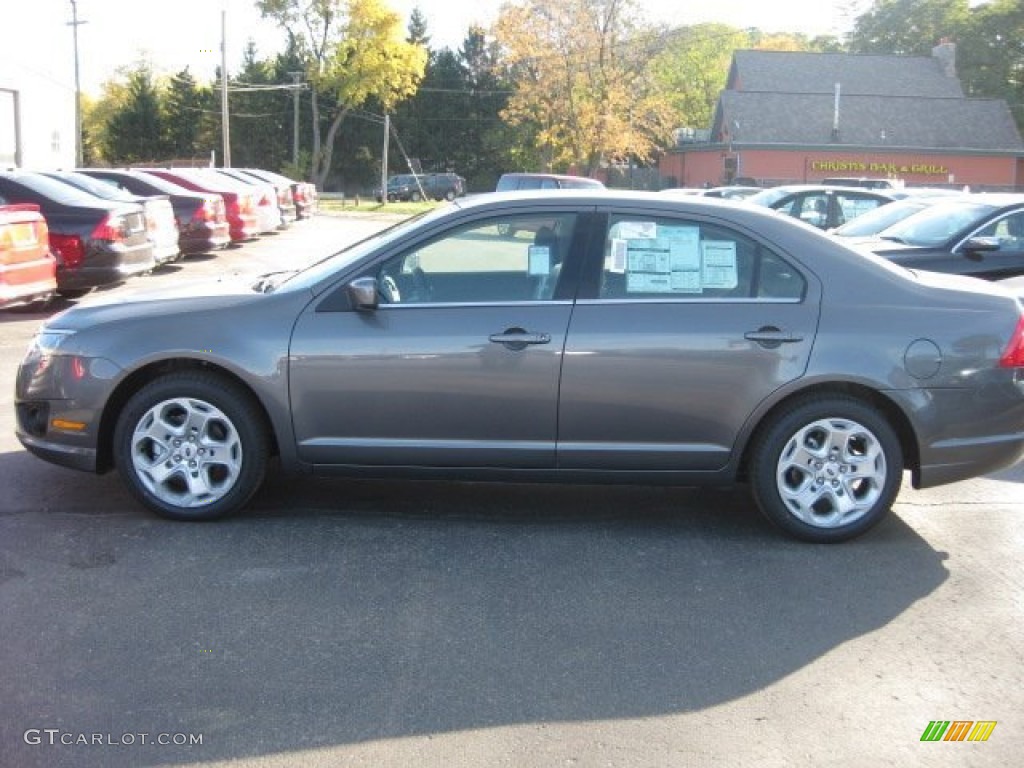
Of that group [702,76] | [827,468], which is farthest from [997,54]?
[827,468]

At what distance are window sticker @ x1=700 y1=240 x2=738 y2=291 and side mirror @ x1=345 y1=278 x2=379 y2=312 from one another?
5.15 feet

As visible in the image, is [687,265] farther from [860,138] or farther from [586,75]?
[860,138]

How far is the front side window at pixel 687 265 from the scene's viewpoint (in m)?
5.24

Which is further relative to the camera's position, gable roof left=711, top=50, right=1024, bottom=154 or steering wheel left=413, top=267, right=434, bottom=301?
gable roof left=711, top=50, right=1024, bottom=154

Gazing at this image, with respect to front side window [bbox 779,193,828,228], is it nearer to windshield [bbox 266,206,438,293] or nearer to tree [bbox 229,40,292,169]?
windshield [bbox 266,206,438,293]

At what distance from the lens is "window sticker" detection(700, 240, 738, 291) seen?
526 cm

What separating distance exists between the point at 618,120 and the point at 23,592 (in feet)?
162

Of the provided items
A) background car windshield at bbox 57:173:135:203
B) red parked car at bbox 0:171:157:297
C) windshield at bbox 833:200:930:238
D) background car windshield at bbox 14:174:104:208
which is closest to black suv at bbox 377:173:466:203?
background car windshield at bbox 57:173:135:203

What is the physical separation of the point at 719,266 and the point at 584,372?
2.77ft

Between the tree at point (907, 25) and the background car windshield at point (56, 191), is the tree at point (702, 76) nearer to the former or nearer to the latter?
the tree at point (907, 25)

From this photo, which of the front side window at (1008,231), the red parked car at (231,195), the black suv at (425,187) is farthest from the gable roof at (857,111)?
the front side window at (1008,231)

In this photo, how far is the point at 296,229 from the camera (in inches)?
1160

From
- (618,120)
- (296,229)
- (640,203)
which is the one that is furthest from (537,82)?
(640,203)

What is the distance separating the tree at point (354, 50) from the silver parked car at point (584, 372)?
221 ft
